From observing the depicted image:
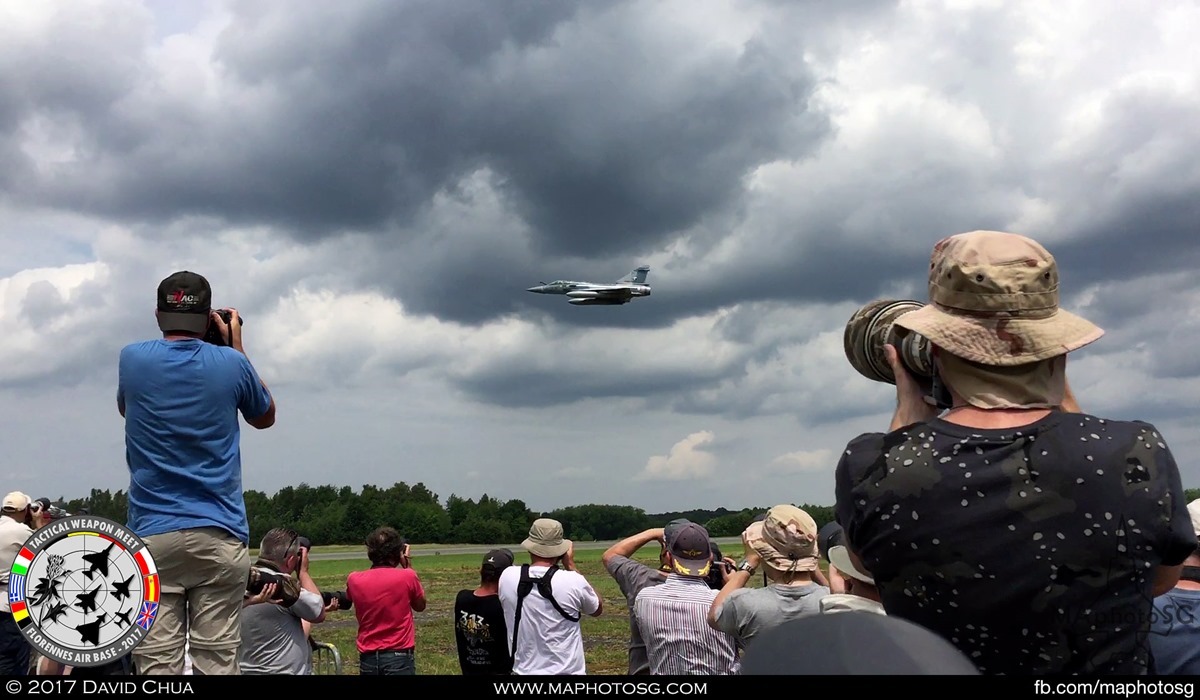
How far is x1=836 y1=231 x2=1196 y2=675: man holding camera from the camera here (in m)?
2.50

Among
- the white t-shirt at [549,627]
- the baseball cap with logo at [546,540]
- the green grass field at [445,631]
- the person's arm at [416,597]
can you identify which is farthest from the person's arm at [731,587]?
the green grass field at [445,631]

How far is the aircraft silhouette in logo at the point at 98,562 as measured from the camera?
13.9ft

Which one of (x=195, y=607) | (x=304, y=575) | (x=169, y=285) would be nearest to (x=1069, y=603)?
(x=195, y=607)

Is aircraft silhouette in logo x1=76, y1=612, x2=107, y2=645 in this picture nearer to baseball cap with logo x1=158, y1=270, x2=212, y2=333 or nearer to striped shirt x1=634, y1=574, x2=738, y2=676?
baseball cap with logo x1=158, y1=270, x2=212, y2=333

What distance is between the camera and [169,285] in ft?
16.5

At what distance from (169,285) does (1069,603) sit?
437 centimetres

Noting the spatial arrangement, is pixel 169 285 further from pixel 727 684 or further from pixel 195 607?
pixel 727 684

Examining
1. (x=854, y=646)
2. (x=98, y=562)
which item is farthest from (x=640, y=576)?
(x=854, y=646)

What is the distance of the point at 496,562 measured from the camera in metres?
9.17

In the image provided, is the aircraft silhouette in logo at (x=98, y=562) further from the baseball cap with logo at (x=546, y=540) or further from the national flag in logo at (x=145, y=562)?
the baseball cap with logo at (x=546, y=540)

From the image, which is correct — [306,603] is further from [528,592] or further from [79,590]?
[79,590]

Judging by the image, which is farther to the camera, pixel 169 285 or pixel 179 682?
pixel 169 285

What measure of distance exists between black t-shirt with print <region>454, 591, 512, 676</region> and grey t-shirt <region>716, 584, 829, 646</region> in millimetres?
3469

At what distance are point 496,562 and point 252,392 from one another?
14.9 feet
